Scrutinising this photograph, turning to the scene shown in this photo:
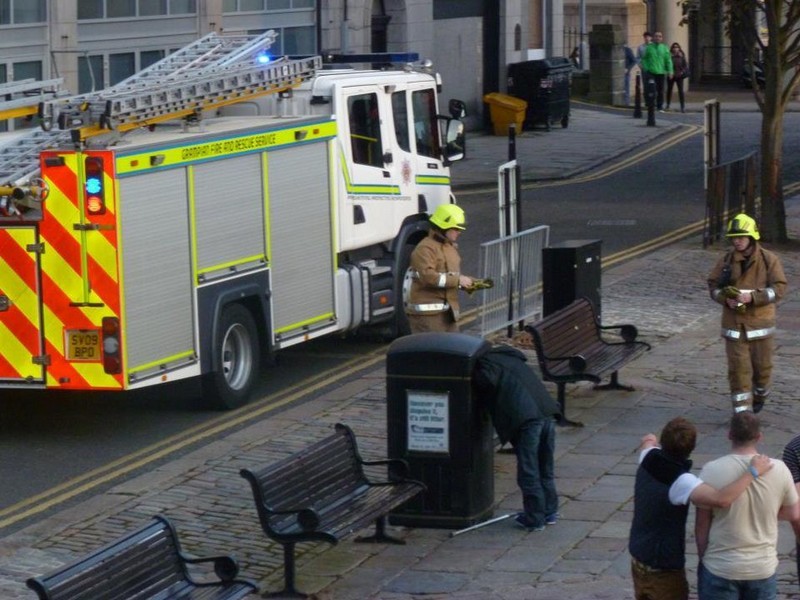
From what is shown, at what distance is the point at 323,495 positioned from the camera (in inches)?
369

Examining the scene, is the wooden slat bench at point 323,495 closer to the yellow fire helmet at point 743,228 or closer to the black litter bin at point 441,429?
the black litter bin at point 441,429

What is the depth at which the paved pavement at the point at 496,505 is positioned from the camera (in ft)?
29.5

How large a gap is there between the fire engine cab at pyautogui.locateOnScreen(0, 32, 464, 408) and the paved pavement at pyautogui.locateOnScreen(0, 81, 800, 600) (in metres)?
0.80

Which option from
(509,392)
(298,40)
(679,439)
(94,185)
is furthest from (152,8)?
(679,439)

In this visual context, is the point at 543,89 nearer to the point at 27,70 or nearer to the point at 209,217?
the point at 27,70

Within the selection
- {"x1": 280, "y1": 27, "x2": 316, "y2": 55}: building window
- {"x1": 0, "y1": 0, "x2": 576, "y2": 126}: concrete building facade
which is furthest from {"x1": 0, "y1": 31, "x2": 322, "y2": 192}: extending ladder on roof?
{"x1": 280, "y1": 27, "x2": 316, "y2": 55}: building window

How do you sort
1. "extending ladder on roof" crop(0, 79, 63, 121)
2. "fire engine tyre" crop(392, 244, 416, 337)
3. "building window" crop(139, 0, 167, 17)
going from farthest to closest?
"building window" crop(139, 0, 167, 17) → "fire engine tyre" crop(392, 244, 416, 337) → "extending ladder on roof" crop(0, 79, 63, 121)

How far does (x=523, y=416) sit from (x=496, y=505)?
1009mm

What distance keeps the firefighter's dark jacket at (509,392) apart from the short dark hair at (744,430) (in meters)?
2.67

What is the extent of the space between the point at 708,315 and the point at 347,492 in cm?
888

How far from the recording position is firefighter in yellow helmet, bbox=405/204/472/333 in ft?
41.7

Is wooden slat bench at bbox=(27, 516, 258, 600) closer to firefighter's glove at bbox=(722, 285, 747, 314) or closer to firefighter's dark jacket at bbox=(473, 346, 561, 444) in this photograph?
firefighter's dark jacket at bbox=(473, 346, 561, 444)

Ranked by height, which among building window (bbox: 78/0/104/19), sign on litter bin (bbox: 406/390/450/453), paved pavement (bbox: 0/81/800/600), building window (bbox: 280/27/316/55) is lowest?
paved pavement (bbox: 0/81/800/600)

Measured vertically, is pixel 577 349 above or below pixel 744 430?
below
